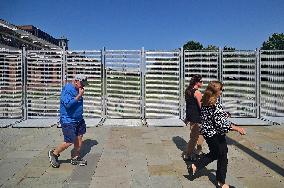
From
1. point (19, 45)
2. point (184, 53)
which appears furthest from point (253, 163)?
point (19, 45)

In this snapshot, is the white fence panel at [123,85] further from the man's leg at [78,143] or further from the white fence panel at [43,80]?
the man's leg at [78,143]

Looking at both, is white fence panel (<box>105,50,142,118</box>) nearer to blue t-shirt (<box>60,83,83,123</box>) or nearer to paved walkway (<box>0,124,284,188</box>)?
paved walkway (<box>0,124,284,188</box>)

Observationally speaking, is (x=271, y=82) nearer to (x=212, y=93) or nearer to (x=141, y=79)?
(x=141, y=79)

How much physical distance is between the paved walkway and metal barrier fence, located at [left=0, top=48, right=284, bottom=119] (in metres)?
2.11

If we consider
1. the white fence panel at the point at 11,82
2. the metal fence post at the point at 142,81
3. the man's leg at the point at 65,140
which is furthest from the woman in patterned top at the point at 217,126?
the white fence panel at the point at 11,82

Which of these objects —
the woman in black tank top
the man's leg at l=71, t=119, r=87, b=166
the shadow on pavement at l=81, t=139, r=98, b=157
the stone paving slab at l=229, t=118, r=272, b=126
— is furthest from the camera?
the stone paving slab at l=229, t=118, r=272, b=126

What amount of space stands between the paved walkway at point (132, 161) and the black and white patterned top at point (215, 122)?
3.23ft

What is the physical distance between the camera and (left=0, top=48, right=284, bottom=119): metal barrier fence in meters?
11.7

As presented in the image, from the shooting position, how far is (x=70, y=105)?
592 cm

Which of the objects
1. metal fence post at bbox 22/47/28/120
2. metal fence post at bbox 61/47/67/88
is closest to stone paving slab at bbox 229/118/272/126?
metal fence post at bbox 61/47/67/88

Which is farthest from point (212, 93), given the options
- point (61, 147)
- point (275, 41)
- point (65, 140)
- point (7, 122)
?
point (275, 41)

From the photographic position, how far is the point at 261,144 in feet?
27.1

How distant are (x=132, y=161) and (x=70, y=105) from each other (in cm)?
186

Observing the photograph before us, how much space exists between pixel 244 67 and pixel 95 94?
18.8 ft
